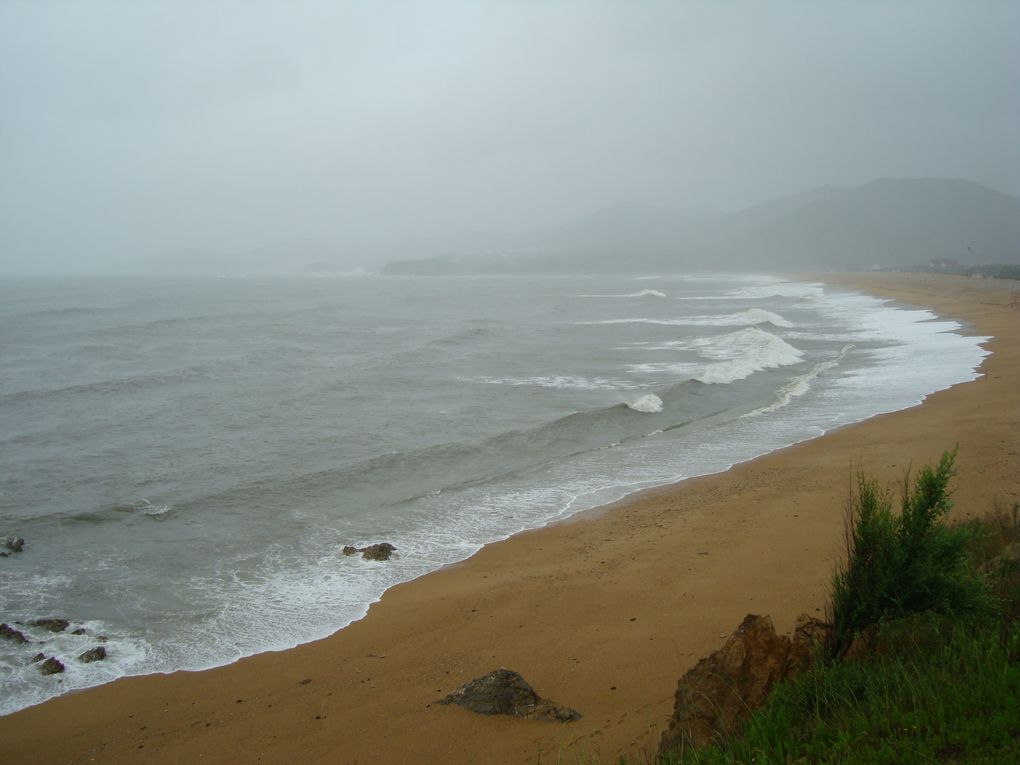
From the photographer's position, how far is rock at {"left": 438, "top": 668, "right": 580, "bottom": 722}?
19.4 feet

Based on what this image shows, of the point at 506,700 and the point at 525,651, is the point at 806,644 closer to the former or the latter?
the point at 506,700

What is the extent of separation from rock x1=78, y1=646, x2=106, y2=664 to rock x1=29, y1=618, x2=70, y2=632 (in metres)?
0.92

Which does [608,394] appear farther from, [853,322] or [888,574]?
[853,322]

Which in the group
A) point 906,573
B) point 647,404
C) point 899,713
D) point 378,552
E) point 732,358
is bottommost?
point 378,552

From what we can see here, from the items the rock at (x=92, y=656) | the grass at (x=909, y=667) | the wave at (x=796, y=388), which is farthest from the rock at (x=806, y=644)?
the wave at (x=796, y=388)

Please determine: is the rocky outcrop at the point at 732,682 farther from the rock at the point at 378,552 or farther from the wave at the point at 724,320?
the wave at the point at 724,320

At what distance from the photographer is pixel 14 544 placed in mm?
11641

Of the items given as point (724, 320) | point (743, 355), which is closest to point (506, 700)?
point (743, 355)

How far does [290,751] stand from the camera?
19.7ft

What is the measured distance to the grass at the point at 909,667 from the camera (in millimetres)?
3949

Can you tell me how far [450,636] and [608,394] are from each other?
1598 cm

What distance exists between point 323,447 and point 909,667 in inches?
581

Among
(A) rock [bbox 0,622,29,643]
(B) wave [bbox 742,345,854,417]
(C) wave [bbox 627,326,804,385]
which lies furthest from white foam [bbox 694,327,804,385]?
(A) rock [bbox 0,622,29,643]

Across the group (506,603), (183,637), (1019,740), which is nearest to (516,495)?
(506,603)
